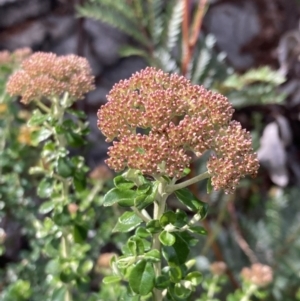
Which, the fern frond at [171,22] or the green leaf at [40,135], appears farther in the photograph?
the fern frond at [171,22]

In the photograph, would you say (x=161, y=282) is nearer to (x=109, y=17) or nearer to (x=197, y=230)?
(x=197, y=230)

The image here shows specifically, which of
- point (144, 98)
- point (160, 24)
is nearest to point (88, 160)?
point (160, 24)

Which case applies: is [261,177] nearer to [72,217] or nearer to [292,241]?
[292,241]

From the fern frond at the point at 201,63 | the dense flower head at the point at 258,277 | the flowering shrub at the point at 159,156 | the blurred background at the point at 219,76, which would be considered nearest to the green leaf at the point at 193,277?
the flowering shrub at the point at 159,156

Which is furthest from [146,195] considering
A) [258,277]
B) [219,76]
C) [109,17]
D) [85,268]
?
[219,76]

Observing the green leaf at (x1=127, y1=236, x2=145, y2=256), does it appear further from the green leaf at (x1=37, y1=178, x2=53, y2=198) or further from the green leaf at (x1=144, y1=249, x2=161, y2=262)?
the green leaf at (x1=37, y1=178, x2=53, y2=198)

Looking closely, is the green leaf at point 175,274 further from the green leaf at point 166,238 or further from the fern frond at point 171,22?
the fern frond at point 171,22
